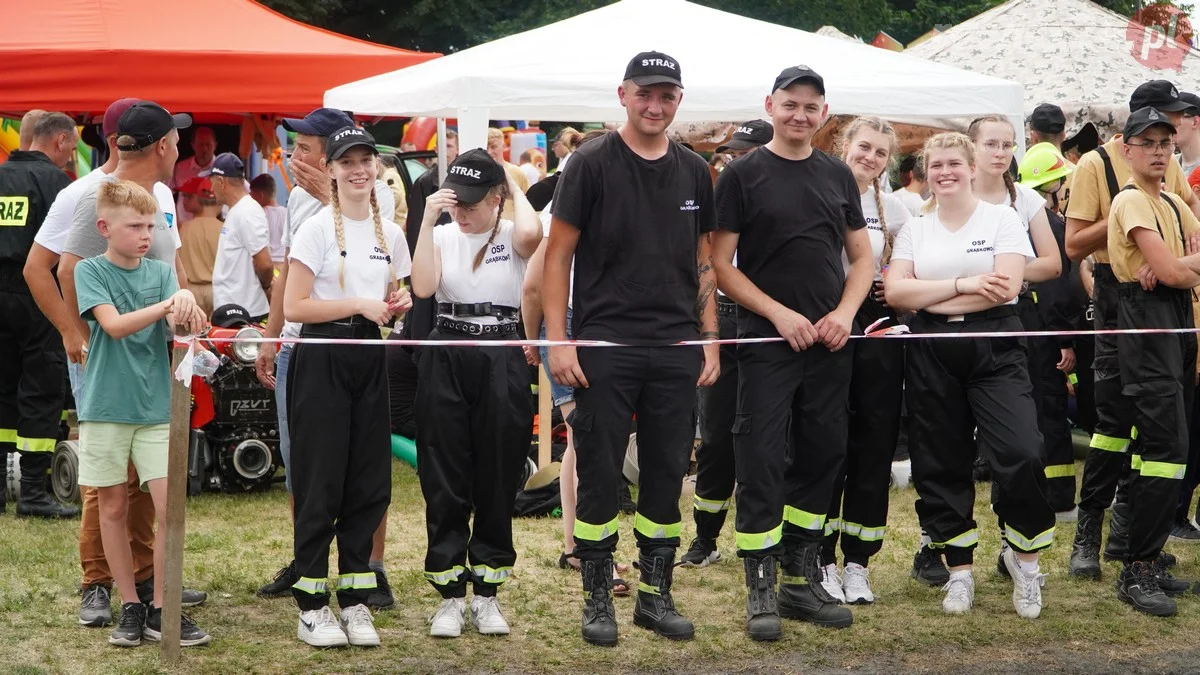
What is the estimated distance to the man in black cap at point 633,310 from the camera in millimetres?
5551

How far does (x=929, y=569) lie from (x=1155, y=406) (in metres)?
1.30

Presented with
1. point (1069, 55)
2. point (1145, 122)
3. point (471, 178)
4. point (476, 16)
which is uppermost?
point (476, 16)

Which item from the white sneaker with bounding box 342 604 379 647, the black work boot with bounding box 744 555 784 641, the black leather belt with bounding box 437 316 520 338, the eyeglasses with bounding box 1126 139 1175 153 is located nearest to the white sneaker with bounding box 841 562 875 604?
the black work boot with bounding box 744 555 784 641

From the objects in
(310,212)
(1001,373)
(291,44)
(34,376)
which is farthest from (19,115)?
(1001,373)

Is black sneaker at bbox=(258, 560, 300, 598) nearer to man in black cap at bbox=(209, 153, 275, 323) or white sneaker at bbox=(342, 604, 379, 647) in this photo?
white sneaker at bbox=(342, 604, 379, 647)

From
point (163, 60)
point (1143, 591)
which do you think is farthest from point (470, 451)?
point (163, 60)

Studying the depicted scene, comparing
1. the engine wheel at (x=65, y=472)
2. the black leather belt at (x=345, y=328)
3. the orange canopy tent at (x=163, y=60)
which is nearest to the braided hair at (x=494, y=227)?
the black leather belt at (x=345, y=328)

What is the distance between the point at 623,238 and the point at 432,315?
1011mm

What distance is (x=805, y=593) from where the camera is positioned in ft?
19.9

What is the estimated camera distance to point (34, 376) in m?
8.73

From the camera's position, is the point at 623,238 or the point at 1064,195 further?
the point at 1064,195

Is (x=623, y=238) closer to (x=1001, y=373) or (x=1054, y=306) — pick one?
(x=1001, y=373)

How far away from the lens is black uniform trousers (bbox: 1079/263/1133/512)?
21.9 ft

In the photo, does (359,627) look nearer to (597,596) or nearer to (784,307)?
(597,596)
